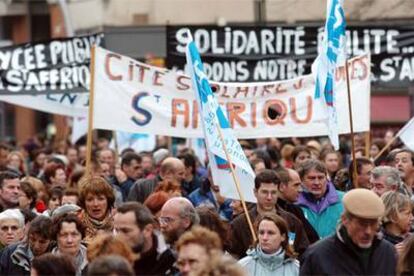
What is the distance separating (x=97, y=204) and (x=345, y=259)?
10.9 feet

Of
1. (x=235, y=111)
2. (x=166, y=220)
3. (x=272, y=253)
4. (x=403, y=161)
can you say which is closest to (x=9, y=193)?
(x=235, y=111)

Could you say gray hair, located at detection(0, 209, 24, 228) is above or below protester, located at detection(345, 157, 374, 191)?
below

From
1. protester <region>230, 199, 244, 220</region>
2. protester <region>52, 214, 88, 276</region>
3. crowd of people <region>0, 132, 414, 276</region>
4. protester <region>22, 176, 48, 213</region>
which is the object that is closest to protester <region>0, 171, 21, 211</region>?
crowd of people <region>0, 132, 414, 276</region>

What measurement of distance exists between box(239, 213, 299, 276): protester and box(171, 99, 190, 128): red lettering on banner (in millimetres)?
5492

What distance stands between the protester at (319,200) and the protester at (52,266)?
13.7 feet

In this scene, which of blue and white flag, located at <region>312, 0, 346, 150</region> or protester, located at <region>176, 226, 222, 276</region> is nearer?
protester, located at <region>176, 226, 222, 276</region>

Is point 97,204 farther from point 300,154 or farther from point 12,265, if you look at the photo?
point 300,154

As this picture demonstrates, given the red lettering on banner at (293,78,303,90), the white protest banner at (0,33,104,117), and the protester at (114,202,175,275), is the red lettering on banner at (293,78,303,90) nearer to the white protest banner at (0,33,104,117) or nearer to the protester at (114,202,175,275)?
the white protest banner at (0,33,104,117)

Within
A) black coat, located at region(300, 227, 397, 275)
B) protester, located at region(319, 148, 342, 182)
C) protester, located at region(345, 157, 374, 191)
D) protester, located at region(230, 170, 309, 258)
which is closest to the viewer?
black coat, located at region(300, 227, 397, 275)

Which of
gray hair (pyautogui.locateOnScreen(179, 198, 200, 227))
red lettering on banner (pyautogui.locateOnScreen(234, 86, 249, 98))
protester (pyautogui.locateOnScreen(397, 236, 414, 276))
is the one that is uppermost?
red lettering on banner (pyautogui.locateOnScreen(234, 86, 249, 98))

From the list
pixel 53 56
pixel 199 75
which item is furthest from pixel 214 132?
pixel 53 56

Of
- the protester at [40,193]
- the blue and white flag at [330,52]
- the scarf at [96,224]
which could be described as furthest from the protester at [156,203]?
the protester at [40,193]

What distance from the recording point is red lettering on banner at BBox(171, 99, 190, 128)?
1589 centimetres

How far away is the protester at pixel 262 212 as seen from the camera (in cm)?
1154
